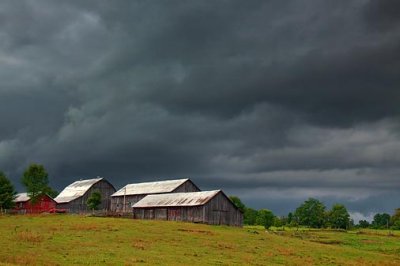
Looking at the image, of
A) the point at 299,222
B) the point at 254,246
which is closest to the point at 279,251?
the point at 254,246

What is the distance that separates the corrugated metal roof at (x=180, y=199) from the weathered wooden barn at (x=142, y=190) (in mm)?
8527

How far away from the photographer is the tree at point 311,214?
6594 inches

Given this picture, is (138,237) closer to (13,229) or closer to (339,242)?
(13,229)

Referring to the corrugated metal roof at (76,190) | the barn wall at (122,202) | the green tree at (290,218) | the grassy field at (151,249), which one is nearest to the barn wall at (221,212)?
the grassy field at (151,249)

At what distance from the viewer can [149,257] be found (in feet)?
137

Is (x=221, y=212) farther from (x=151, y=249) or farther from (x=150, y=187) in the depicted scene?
(x=151, y=249)

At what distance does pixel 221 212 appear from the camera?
92625mm

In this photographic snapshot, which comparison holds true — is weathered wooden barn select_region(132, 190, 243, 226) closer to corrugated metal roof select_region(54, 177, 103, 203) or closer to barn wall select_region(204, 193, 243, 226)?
barn wall select_region(204, 193, 243, 226)

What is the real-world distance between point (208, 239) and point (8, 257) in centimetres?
2841

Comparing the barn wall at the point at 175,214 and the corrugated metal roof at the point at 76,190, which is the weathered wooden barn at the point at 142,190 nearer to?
the corrugated metal roof at the point at 76,190

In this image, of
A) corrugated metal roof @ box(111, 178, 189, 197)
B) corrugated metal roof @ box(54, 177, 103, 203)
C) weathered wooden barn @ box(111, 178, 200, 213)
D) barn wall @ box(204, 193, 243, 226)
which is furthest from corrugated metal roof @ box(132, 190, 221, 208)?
corrugated metal roof @ box(54, 177, 103, 203)

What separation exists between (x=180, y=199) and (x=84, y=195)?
153ft

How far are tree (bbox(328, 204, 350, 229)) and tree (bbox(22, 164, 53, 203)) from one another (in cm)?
9489

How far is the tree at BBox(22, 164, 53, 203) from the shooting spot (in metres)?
112
